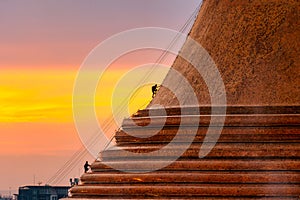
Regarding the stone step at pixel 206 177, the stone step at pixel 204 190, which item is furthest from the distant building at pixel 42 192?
the stone step at pixel 204 190

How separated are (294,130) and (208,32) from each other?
2078mm

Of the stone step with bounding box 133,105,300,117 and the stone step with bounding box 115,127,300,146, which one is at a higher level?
the stone step with bounding box 133,105,300,117

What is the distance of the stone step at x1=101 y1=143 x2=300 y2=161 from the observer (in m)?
20.1

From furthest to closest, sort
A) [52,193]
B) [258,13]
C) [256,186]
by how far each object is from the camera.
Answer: [52,193] → [258,13] → [256,186]

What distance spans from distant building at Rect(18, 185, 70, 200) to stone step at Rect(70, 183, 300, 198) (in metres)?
37.7

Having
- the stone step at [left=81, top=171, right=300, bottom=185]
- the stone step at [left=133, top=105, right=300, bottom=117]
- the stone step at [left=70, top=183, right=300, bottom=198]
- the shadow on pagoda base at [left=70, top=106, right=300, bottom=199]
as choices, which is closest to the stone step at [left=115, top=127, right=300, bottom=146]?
the shadow on pagoda base at [left=70, top=106, right=300, bottom=199]

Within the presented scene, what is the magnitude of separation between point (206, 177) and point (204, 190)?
0.75 feet

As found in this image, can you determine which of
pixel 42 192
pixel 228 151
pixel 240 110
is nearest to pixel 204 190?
pixel 228 151

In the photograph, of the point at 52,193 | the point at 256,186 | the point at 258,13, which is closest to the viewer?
the point at 256,186

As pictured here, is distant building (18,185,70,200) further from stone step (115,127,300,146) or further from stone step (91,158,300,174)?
stone step (91,158,300,174)

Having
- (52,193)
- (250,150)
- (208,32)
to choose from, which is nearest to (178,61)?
(208,32)

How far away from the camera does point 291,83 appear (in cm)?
2070

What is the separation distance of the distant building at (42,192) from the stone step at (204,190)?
124ft

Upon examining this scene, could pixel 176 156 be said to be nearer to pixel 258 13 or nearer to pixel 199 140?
pixel 199 140
